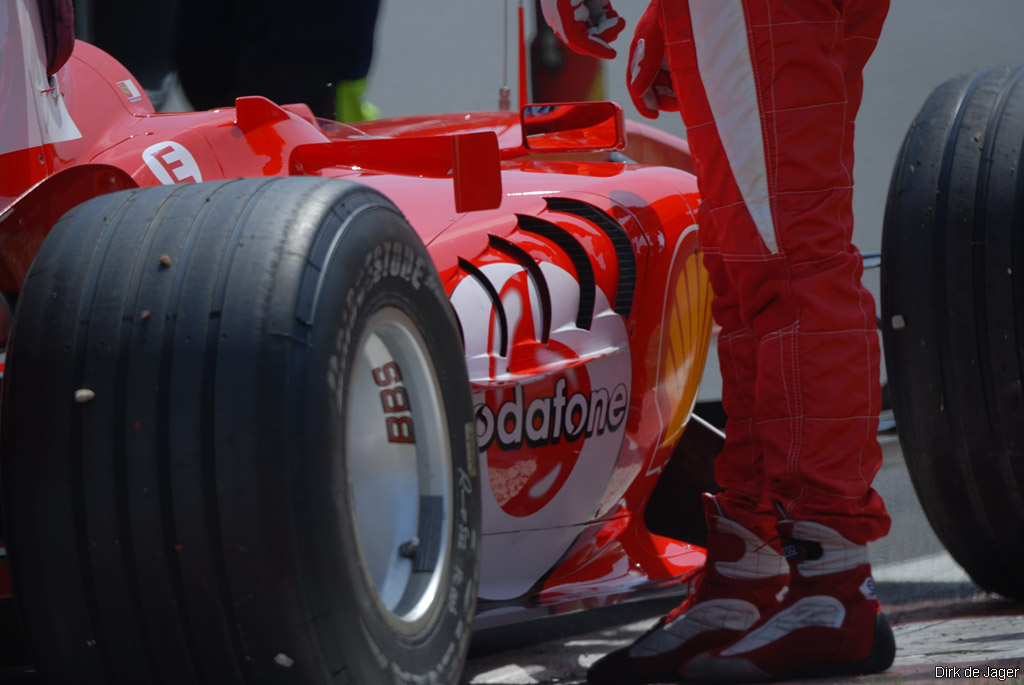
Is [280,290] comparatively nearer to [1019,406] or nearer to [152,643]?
[152,643]

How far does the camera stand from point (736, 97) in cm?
168

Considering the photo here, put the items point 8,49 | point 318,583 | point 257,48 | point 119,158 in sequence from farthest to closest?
point 257,48
point 119,158
point 8,49
point 318,583

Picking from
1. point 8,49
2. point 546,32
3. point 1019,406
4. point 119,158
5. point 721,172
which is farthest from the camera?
point 546,32

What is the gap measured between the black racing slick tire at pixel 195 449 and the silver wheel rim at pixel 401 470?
0.24 ft

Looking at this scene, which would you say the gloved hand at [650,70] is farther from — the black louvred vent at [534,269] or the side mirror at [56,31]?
the side mirror at [56,31]

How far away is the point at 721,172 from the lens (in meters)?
1.73

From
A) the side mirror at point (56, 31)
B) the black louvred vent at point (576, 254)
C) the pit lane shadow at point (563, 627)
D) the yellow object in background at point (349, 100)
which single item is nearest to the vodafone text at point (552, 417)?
the black louvred vent at point (576, 254)

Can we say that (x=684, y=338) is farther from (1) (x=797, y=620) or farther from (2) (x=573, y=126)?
(1) (x=797, y=620)

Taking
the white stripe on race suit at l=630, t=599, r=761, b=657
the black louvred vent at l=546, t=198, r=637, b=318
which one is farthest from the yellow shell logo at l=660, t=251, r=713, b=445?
the white stripe on race suit at l=630, t=599, r=761, b=657

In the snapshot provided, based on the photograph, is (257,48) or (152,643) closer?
(152,643)

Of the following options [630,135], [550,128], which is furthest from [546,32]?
[550,128]

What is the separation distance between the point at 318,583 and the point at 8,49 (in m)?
0.76

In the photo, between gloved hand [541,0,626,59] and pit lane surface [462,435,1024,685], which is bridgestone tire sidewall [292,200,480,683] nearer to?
pit lane surface [462,435,1024,685]

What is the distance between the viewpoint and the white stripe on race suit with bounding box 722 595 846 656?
5.47 feet
